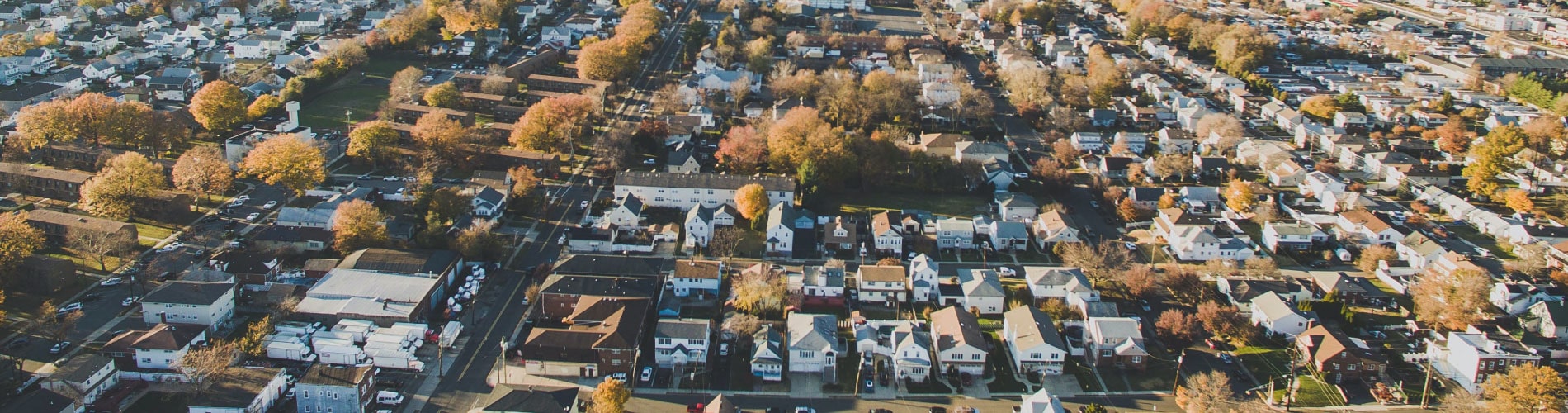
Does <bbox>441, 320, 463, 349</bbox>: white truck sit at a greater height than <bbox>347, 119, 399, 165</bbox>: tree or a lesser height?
lesser

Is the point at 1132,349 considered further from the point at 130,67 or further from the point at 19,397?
the point at 130,67

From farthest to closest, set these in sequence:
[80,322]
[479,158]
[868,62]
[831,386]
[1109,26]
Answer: [1109,26], [868,62], [479,158], [80,322], [831,386]

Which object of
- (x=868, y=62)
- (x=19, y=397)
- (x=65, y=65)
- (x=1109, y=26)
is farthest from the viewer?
(x=1109, y=26)

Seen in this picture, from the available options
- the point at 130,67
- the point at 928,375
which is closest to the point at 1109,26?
the point at 928,375

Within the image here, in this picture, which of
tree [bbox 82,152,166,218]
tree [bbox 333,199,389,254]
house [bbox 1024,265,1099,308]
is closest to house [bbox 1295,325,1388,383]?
house [bbox 1024,265,1099,308]

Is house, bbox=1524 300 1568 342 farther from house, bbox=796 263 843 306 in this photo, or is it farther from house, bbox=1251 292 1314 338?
house, bbox=796 263 843 306

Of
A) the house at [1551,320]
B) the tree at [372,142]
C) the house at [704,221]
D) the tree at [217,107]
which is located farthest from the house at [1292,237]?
the tree at [217,107]

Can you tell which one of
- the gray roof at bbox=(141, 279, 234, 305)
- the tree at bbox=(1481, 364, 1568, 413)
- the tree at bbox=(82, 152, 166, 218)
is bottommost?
the tree at bbox=(1481, 364, 1568, 413)
